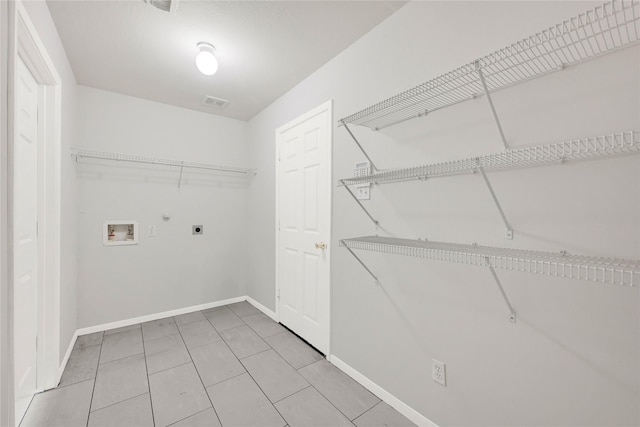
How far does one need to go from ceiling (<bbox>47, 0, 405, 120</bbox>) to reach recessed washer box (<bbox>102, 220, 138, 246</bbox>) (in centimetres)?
144

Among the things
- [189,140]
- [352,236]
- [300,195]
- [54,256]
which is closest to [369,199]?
[352,236]

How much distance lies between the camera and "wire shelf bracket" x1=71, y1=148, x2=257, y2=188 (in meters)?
2.56

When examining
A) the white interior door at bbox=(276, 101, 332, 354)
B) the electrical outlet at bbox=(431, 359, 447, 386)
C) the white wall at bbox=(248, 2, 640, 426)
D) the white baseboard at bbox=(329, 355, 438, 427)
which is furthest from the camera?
the white interior door at bbox=(276, 101, 332, 354)

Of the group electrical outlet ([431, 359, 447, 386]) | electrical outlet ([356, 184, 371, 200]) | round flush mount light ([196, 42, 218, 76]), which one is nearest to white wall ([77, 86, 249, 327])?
round flush mount light ([196, 42, 218, 76])

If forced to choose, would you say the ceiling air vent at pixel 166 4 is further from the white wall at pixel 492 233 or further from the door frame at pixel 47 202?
the white wall at pixel 492 233

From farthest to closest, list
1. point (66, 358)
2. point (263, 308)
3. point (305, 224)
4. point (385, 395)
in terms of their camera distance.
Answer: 1. point (263, 308)
2. point (305, 224)
3. point (66, 358)
4. point (385, 395)

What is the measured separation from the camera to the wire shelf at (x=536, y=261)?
0.85 meters

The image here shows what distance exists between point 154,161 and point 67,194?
83cm

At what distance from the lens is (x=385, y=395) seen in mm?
1806

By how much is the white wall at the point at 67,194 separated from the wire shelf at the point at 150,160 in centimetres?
17

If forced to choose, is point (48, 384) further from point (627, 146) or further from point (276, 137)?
point (627, 146)

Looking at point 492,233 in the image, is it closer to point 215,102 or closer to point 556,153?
point 556,153

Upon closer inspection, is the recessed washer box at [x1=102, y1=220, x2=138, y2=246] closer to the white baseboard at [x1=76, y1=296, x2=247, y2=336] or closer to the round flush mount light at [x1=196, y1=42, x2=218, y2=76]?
the white baseboard at [x1=76, y1=296, x2=247, y2=336]

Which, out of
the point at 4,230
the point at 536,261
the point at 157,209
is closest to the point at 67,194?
the point at 157,209
